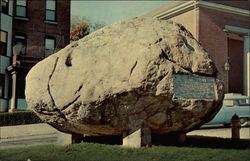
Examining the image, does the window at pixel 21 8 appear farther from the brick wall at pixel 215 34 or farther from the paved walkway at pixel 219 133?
the paved walkway at pixel 219 133

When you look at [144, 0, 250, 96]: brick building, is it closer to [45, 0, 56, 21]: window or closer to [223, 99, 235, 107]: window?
[223, 99, 235, 107]: window

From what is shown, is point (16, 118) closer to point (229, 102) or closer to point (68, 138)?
point (229, 102)

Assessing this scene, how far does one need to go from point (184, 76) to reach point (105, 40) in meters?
1.97

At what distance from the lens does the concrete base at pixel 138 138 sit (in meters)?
7.60

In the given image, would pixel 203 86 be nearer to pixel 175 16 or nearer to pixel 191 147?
pixel 191 147

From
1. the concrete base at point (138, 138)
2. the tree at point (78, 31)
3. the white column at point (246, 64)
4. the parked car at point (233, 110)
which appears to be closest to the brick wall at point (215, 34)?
the white column at point (246, 64)

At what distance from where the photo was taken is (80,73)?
7766 mm

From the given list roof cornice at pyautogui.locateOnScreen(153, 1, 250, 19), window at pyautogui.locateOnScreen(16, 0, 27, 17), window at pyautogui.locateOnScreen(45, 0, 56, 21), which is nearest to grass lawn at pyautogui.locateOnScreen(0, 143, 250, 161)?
roof cornice at pyautogui.locateOnScreen(153, 1, 250, 19)

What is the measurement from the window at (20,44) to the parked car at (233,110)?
14743mm

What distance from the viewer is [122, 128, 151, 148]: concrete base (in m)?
7.60

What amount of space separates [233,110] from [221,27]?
9652 millimetres

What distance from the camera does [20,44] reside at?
25484 millimetres

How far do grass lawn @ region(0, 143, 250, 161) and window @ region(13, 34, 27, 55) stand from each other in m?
18.2

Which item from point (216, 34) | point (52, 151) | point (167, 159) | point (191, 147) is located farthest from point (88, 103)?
point (216, 34)
